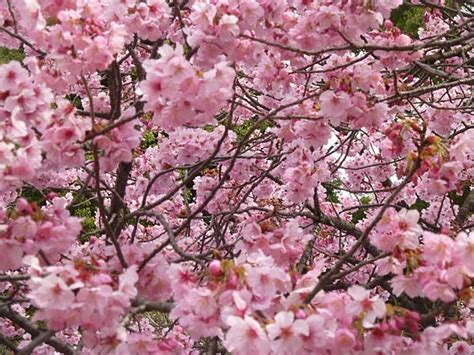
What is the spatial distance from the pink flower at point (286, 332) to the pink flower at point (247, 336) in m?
0.02

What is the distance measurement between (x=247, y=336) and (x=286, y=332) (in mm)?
93

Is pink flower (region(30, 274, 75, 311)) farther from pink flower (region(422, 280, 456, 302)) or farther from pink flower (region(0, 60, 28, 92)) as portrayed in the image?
pink flower (region(422, 280, 456, 302))

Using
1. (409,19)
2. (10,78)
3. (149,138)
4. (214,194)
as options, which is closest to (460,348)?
(214,194)

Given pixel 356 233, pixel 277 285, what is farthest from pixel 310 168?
pixel 277 285

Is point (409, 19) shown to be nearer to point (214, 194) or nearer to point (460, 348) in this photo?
point (460, 348)

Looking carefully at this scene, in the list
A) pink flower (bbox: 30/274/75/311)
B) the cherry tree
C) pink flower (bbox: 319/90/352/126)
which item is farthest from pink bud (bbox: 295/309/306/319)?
pink flower (bbox: 319/90/352/126)

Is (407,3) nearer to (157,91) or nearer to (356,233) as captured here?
(356,233)

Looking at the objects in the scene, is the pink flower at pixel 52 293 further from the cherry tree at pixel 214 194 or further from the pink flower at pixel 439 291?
the pink flower at pixel 439 291

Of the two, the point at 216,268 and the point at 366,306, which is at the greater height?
the point at 216,268

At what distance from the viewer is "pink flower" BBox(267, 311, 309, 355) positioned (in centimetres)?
155

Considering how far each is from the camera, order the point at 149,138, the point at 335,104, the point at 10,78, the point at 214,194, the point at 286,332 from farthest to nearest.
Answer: the point at 149,138 < the point at 335,104 < the point at 214,194 < the point at 10,78 < the point at 286,332

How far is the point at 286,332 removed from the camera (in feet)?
5.13

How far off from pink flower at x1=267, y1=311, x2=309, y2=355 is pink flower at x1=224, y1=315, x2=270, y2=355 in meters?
0.02

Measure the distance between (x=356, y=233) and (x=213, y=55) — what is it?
2.05 metres
